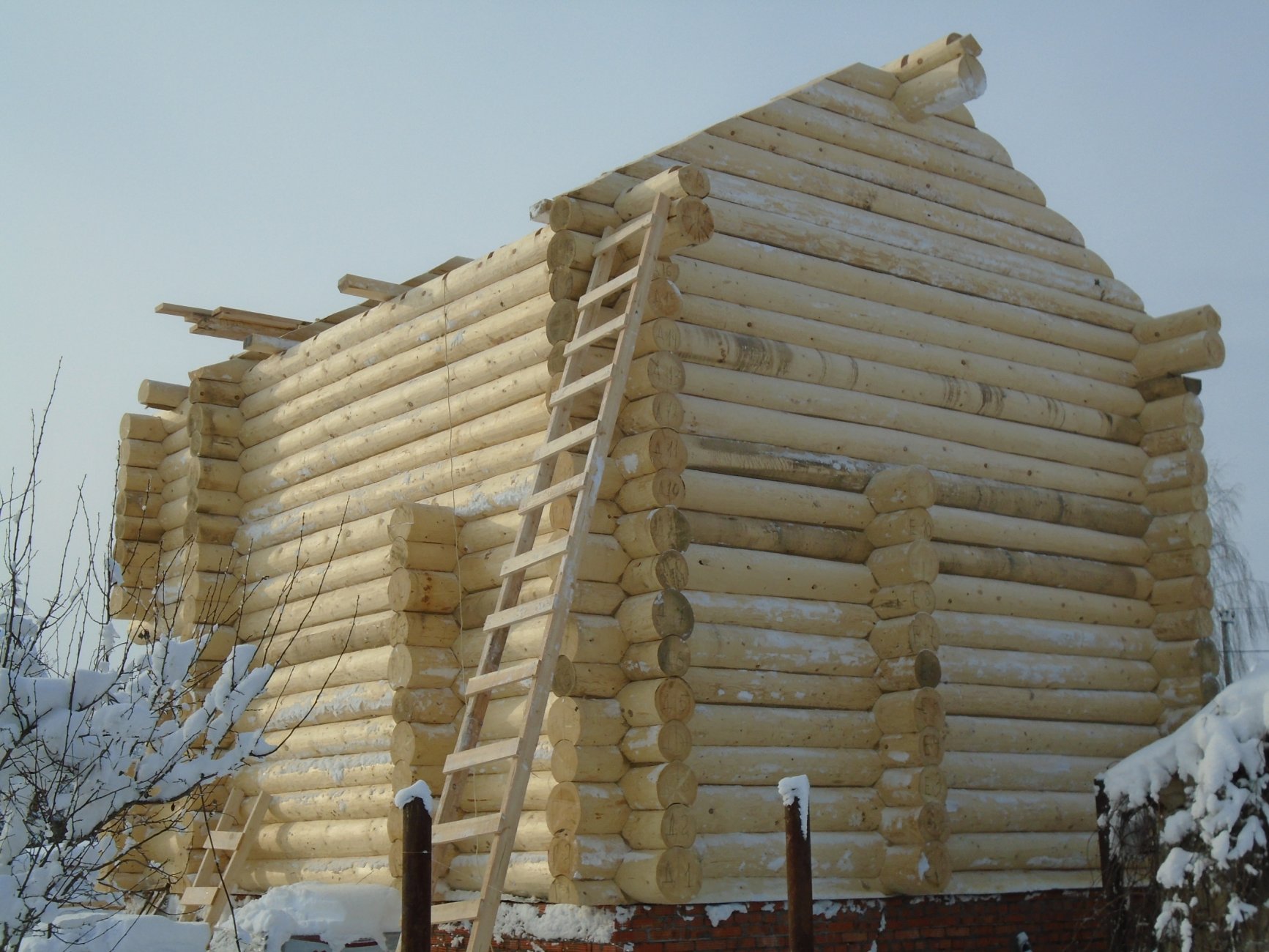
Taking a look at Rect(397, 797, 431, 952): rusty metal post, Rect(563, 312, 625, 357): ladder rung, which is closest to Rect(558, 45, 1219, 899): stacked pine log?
Rect(563, 312, 625, 357): ladder rung

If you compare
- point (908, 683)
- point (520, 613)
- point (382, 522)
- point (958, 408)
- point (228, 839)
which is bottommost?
point (228, 839)

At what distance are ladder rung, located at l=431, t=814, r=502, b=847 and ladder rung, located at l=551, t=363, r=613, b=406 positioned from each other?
2.72m

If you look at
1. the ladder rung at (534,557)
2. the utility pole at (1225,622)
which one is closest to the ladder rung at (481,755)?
the ladder rung at (534,557)

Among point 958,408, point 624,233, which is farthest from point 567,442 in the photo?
point 958,408

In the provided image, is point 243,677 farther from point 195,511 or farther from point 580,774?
point 195,511

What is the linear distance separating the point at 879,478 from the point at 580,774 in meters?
3.30

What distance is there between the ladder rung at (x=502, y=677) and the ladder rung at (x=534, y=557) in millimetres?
619

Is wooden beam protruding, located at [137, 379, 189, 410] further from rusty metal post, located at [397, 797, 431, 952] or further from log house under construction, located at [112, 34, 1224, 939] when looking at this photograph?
rusty metal post, located at [397, 797, 431, 952]

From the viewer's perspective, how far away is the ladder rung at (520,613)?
898 cm

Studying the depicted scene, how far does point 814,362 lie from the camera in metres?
10.9

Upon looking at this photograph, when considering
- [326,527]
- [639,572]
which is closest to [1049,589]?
[639,572]

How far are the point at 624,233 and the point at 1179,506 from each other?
5.94m

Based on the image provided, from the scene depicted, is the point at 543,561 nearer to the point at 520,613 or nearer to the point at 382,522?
the point at 520,613

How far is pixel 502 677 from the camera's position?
9141mm
